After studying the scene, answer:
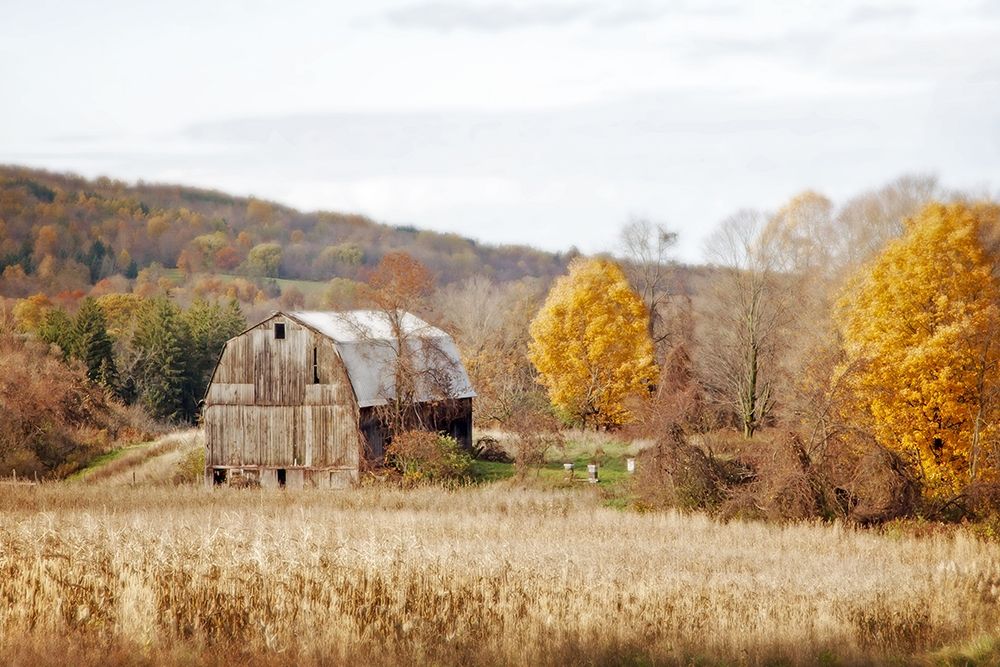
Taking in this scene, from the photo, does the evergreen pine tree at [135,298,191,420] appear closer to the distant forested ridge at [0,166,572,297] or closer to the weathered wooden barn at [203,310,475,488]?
the weathered wooden barn at [203,310,475,488]

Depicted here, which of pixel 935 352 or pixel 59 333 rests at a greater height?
pixel 59 333

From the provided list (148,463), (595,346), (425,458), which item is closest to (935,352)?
(425,458)

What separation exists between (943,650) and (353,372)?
26.3 m

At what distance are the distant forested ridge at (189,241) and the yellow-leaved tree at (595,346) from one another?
219 ft

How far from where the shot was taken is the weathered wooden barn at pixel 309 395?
122ft

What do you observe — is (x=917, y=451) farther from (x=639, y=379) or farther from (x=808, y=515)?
(x=639, y=379)

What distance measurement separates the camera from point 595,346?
52.8 meters

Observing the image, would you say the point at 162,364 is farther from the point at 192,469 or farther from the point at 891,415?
the point at 891,415

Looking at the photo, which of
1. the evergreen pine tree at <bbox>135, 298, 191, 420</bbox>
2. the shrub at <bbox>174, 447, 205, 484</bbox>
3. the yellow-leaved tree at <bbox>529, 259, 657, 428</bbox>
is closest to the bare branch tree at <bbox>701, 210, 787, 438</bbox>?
the yellow-leaved tree at <bbox>529, 259, 657, 428</bbox>

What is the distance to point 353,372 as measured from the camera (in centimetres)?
3709

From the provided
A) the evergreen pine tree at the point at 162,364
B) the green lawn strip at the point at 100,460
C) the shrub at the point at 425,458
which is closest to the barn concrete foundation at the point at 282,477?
the shrub at the point at 425,458

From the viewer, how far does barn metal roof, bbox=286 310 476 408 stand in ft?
122

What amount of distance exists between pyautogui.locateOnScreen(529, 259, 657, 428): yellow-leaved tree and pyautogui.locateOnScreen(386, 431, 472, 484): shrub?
696 inches

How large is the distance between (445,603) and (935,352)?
2002 centimetres
